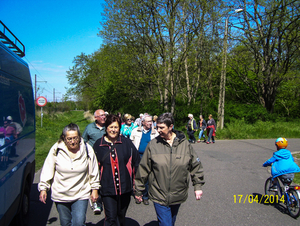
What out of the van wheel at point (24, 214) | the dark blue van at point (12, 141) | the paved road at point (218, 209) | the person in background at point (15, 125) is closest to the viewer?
the dark blue van at point (12, 141)

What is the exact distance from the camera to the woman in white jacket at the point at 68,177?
3098 millimetres

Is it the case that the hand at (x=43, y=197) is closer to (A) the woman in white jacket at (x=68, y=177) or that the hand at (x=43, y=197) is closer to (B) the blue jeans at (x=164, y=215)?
(A) the woman in white jacket at (x=68, y=177)

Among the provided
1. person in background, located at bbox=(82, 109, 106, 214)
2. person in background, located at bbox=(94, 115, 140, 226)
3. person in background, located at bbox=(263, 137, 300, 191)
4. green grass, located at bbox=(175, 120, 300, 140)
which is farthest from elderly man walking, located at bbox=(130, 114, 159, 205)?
green grass, located at bbox=(175, 120, 300, 140)

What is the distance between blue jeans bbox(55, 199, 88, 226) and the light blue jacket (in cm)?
354

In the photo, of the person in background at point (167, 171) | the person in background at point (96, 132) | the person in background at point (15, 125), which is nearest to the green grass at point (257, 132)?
the person in background at point (96, 132)

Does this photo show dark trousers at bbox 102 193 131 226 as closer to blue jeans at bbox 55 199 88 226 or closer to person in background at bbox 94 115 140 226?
person in background at bbox 94 115 140 226

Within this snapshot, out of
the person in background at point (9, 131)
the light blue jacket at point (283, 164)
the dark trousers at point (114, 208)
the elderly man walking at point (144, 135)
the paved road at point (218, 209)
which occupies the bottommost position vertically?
the paved road at point (218, 209)

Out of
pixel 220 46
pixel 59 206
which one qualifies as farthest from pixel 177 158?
pixel 220 46

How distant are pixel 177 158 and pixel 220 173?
17.4 ft

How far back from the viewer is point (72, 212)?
314 centimetres

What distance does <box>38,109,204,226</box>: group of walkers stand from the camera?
310cm

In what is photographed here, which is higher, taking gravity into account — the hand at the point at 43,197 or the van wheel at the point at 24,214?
the hand at the point at 43,197

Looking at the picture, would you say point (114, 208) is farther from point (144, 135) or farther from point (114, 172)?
point (144, 135)

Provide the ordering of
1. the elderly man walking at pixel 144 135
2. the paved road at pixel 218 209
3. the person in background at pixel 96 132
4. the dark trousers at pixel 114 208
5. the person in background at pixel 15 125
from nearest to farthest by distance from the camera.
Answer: the person in background at pixel 15 125, the dark trousers at pixel 114 208, the paved road at pixel 218 209, the person in background at pixel 96 132, the elderly man walking at pixel 144 135
